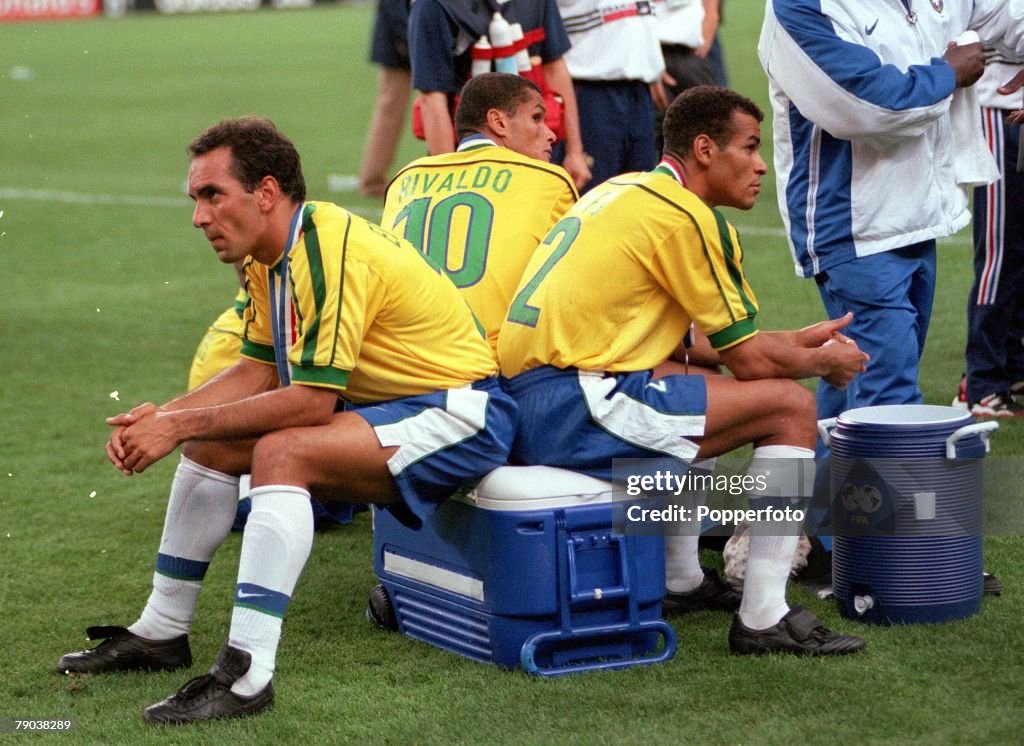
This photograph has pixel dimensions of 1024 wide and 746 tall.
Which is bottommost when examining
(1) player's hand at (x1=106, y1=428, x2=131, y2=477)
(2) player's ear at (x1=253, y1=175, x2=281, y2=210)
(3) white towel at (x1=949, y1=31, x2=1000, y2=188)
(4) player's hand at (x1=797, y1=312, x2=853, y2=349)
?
(1) player's hand at (x1=106, y1=428, x2=131, y2=477)

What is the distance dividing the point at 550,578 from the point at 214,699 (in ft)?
2.70

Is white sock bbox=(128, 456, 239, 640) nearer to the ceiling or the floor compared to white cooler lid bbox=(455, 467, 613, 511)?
nearer to the floor

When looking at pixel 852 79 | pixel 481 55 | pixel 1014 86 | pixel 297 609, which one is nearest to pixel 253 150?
pixel 297 609

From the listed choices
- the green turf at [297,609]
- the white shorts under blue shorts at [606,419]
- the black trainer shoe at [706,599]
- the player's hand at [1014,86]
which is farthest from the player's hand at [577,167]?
the white shorts under blue shorts at [606,419]

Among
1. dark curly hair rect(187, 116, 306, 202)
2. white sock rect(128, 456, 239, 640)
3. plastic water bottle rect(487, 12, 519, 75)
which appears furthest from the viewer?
plastic water bottle rect(487, 12, 519, 75)

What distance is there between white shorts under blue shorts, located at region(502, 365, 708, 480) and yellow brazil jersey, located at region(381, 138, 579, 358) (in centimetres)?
76

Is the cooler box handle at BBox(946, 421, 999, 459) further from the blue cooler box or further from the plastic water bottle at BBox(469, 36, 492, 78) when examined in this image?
the plastic water bottle at BBox(469, 36, 492, 78)

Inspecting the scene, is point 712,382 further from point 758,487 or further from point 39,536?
point 39,536

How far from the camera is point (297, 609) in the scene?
472cm

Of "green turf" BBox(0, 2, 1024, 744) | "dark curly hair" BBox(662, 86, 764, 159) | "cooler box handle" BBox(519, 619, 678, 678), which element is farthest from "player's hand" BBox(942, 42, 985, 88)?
"cooler box handle" BBox(519, 619, 678, 678)

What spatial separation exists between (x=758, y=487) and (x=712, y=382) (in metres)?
0.28

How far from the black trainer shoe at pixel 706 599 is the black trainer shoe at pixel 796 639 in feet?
1.24

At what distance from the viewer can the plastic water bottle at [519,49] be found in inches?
255

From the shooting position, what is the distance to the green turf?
3730 mm
